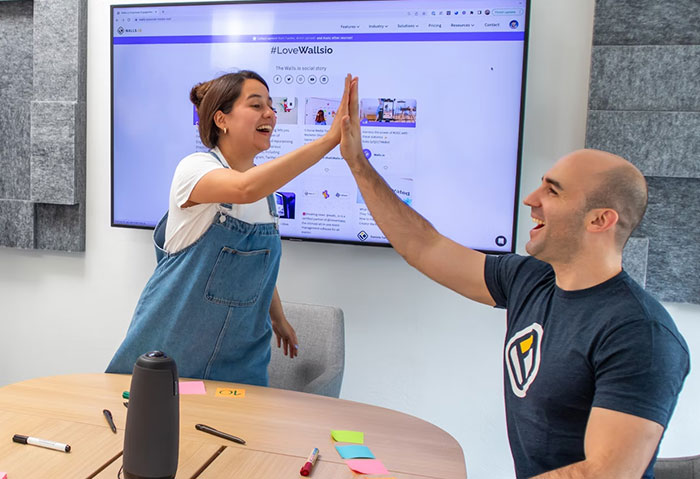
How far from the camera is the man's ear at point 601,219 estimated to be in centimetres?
153

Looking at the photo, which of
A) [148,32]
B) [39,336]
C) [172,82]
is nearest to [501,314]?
[172,82]

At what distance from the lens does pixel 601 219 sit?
1.55 metres

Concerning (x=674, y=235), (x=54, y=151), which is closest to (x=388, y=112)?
(x=674, y=235)

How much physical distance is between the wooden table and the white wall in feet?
3.46

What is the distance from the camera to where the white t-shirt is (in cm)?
186

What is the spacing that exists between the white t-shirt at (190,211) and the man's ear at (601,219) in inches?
37.0

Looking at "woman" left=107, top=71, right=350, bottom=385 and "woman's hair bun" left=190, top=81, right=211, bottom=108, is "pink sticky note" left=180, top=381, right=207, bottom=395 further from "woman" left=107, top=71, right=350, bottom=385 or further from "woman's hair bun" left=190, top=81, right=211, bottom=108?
"woman's hair bun" left=190, top=81, right=211, bottom=108

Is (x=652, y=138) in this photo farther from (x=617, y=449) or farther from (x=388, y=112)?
(x=617, y=449)

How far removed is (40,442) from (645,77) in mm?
2263

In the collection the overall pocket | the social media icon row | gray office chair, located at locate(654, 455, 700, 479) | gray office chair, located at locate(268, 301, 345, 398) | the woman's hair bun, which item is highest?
the social media icon row

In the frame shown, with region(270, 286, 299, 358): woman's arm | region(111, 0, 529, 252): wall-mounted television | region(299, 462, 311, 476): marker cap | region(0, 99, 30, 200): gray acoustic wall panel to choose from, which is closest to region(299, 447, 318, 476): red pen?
region(299, 462, 311, 476): marker cap

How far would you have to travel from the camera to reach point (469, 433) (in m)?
2.81

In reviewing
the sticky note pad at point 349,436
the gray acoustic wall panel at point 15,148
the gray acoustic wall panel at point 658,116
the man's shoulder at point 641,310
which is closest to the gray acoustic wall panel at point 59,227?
the gray acoustic wall panel at point 15,148

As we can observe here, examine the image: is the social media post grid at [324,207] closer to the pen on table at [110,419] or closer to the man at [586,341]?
the man at [586,341]
